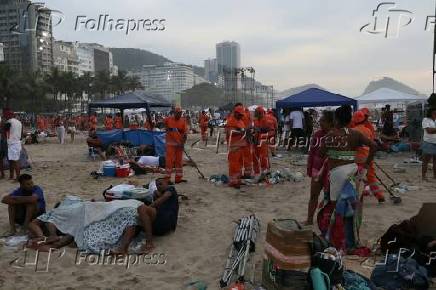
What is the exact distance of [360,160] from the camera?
21.0 feet

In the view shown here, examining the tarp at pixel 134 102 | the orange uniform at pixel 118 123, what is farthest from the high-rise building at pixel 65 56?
the tarp at pixel 134 102

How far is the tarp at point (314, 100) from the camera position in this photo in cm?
1541

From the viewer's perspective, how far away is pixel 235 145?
28.9 feet

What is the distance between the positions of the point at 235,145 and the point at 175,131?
4.07 ft

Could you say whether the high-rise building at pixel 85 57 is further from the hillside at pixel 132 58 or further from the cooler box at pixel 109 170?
the cooler box at pixel 109 170

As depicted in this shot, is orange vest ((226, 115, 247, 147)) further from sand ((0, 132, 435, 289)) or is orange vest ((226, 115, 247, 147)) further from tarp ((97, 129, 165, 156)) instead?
tarp ((97, 129, 165, 156))

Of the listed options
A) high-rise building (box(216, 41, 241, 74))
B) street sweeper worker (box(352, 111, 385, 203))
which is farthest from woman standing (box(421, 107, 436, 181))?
high-rise building (box(216, 41, 241, 74))

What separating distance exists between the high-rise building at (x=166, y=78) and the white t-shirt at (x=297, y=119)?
9465cm

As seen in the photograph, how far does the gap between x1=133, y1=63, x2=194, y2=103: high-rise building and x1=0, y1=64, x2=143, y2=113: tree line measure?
31.5 m

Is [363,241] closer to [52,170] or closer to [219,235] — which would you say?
[219,235]

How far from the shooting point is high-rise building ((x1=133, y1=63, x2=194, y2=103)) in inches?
4820

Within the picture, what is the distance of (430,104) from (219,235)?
9.10 meters

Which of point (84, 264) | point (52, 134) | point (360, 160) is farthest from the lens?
point (52, 134)

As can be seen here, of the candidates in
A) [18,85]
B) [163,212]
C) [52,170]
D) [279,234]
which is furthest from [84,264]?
[18,85]
